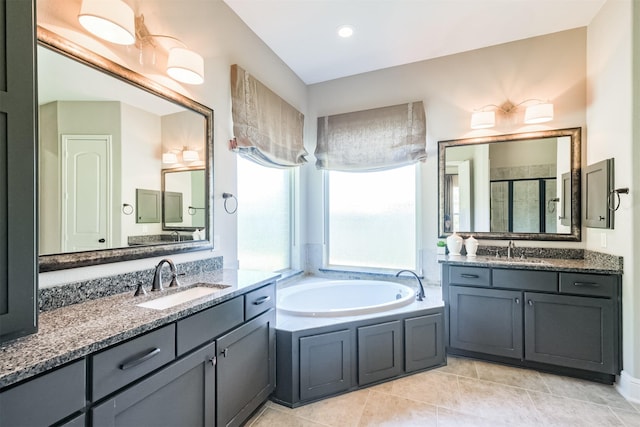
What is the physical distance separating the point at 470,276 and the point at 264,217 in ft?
7.02

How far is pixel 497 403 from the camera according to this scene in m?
2.08

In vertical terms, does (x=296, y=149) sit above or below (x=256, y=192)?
above

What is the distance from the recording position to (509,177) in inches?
120

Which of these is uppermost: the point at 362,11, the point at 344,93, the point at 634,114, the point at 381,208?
the point at 362,11

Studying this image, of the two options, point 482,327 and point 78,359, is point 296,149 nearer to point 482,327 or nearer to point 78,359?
point 482,327

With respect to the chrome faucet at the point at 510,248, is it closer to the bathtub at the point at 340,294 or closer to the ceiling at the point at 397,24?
the bathtub at the point at 340,294

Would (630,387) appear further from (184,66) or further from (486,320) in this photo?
(184,66)

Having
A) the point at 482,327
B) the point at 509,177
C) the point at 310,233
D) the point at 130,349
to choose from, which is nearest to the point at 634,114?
the point at 509,177

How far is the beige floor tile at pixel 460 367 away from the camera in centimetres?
249

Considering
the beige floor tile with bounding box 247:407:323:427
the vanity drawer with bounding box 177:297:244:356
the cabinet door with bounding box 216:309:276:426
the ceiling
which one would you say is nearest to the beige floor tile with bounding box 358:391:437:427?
the beige floor tile with bounding box 247:407:323:427

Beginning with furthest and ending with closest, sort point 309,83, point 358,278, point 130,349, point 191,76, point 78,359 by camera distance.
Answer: point 309,83 < point 358,278 < point 191,76 < point 130,349 < point 78,359

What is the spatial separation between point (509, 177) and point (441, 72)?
137 cm

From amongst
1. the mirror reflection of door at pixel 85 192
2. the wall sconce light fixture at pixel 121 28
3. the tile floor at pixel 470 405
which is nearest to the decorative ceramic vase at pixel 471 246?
the tile floor at pixel 470 405

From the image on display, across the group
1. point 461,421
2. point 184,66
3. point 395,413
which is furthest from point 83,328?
point 461,421
